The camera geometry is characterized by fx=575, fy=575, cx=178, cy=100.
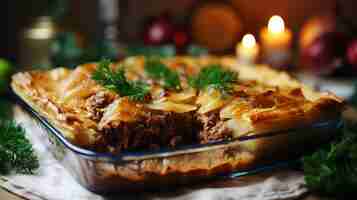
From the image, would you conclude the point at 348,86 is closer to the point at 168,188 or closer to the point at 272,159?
the point at 272,159

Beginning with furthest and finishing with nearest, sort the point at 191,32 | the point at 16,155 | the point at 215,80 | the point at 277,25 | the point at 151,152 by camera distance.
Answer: the point at 191,32, the point at 277,25, the point at 215,80, the point at 16,155, the point at 151,152

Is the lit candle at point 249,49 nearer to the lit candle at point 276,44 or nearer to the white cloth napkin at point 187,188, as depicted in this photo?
the lit candle at point 276,44

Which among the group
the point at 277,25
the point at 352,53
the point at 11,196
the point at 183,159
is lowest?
the point at 11,196

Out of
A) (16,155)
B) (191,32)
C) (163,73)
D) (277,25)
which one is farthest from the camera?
(191,32)

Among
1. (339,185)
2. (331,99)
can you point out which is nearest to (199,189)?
(339,185)

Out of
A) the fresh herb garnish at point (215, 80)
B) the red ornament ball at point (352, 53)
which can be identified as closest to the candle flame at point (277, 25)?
the red ornament ball at point (352, 53)

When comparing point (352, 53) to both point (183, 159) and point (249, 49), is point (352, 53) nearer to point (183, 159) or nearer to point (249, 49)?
point (249, 49)

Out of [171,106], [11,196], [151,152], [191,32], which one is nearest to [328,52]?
[191,32]
